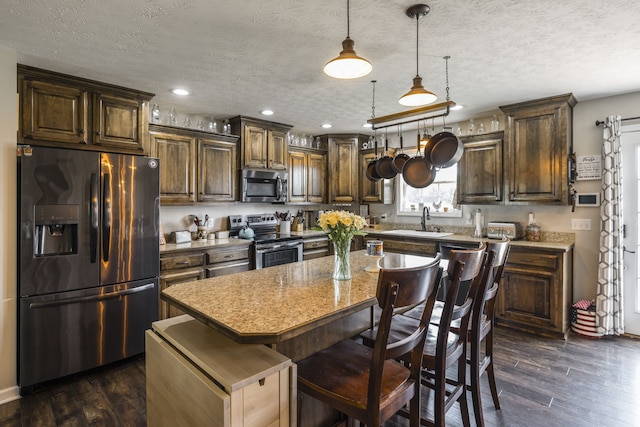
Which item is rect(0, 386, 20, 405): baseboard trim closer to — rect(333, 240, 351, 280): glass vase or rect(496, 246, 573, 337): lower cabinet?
rect(333, 240, 351, 280): glass vase

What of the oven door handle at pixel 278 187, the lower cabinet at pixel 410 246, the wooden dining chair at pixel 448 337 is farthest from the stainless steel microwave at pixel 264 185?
the wooden dining chair at pixel 448 337

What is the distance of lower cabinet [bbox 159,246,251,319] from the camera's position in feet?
11.1

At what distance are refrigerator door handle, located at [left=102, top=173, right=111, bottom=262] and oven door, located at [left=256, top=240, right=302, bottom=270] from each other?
5.38 ft

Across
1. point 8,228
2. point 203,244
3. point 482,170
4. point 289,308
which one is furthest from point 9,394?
point 482,170

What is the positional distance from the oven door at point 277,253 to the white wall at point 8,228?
7.26 feet

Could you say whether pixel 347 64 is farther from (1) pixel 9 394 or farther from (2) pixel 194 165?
(1) pixel 9 394

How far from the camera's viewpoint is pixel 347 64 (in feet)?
5.66

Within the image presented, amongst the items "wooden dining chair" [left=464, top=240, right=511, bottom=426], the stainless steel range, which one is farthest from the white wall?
"wooden dining chair" [left=464, top=240, right=511, bottom=426]

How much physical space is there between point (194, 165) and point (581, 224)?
4399mm

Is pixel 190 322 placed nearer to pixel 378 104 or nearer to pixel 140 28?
pixel 140 28

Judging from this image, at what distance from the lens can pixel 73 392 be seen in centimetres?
257

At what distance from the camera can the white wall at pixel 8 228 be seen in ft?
8.07

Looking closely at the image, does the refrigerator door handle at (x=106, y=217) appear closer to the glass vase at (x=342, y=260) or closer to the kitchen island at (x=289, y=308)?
the kitchen island at (x=289, y=308)

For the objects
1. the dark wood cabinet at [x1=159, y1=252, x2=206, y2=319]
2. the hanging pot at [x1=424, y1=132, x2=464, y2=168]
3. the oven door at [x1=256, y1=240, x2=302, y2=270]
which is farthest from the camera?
the oven door at [x1=256, y1=240, x2=302, y2=270]
